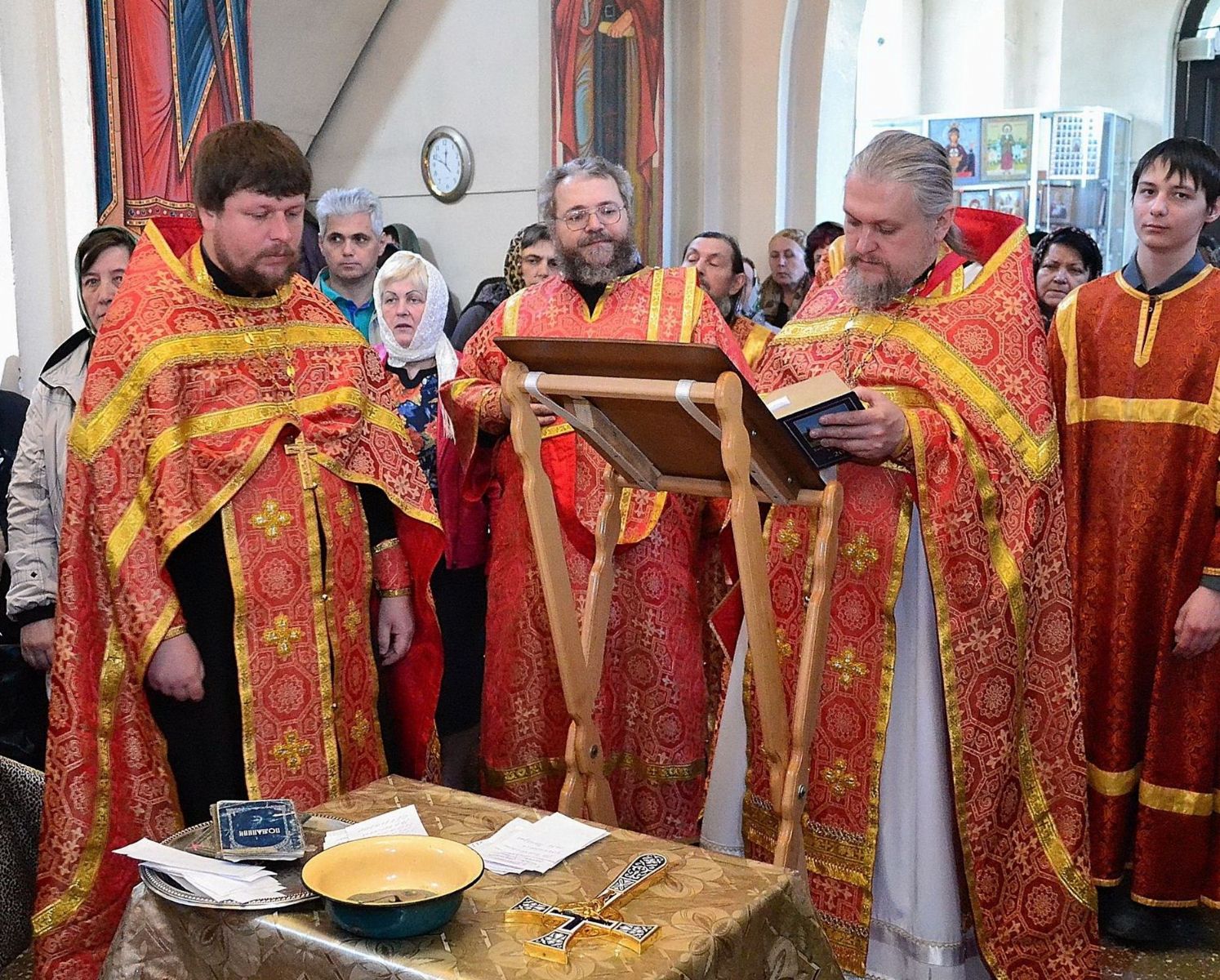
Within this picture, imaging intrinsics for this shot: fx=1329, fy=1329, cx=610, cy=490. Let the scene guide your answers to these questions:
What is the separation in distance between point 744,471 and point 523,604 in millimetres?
1326

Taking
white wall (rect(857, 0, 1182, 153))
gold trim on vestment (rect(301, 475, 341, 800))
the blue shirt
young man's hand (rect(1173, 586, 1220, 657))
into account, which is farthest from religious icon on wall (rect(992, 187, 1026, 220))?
gold trim on vestment (rect(301, 475, 341, 800))

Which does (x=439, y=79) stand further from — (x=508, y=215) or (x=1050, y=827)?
(x=1050, y=827)

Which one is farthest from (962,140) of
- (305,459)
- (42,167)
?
(305,459)

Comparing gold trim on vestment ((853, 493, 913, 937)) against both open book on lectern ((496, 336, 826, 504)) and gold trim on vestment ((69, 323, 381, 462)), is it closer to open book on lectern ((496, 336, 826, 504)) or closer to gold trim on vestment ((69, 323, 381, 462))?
open book on lectern ((496, 336, 826, 504))

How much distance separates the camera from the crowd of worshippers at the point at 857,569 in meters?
2.65

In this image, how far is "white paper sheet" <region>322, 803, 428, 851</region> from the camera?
2105mm

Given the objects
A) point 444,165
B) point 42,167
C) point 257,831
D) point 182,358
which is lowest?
point 257,831

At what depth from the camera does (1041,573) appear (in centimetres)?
275

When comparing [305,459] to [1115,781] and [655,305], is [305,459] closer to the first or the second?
[655,305]

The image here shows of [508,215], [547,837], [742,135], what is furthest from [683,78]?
[547,837]

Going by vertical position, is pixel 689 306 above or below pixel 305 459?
above

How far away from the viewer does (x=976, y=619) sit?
2682 millimetres

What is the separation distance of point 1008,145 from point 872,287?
964 cm

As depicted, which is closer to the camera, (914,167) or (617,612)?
(914,167)
